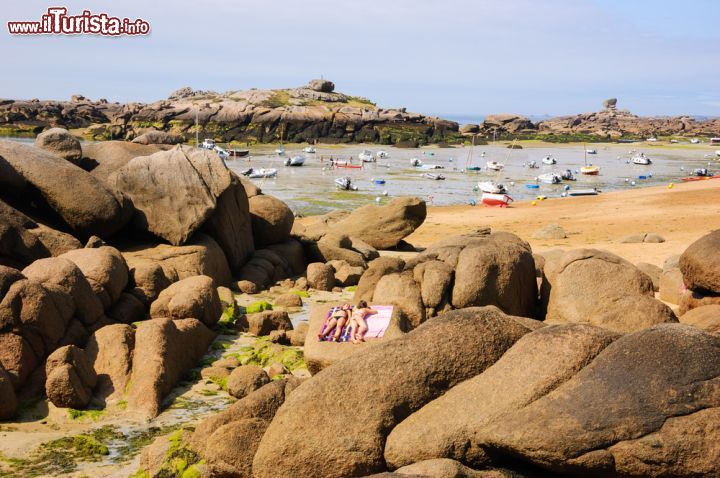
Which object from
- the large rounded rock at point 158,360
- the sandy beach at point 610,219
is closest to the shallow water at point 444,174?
the sandy beach at point 610,219

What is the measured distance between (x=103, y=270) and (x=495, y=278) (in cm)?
935

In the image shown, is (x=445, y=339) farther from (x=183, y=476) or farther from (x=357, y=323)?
(x=357, y=323)

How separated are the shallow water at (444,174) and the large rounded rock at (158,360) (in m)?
33.5

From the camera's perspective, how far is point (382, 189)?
6594 cm

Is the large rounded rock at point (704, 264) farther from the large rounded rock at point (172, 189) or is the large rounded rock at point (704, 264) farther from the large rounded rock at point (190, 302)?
the large rounded rock at point (172, 189)

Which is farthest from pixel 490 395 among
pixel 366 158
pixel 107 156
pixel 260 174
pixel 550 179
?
pixel 366 158

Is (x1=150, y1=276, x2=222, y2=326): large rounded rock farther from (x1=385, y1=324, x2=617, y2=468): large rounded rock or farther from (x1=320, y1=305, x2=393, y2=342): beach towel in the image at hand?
(x1=385, y1=324, x2=617, y2=468): large rounded rock

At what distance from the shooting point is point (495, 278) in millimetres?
18062

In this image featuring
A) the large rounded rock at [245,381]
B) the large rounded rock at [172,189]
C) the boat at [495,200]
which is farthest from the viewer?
the boat at [495,200]

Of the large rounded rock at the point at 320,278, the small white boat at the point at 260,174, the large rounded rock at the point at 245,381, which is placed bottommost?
the large rounded rock at the point at 245,381

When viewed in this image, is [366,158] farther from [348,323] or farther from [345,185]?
[348,323]

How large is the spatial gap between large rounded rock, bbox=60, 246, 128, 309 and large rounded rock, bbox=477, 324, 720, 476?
11400mm

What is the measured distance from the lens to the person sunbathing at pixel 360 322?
14726mm

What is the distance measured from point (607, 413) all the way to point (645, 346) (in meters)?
1.00
